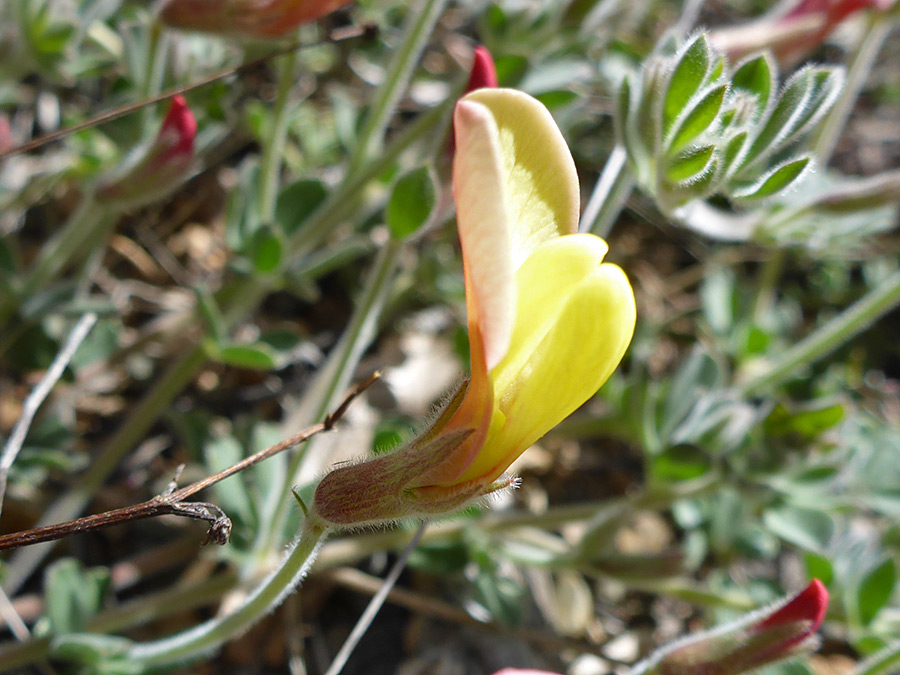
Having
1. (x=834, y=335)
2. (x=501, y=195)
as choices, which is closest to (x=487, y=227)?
(x=501, y=195)

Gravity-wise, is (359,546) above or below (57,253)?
below

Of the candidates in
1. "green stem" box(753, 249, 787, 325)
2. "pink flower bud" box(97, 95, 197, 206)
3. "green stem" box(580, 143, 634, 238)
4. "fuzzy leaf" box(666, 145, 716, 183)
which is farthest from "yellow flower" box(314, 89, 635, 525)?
"green stem" box(753, 249, 787, 325)

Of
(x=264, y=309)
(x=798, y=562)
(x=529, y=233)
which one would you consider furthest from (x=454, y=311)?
(x=529, y=233)

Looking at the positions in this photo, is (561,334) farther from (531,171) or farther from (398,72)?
(398,72)

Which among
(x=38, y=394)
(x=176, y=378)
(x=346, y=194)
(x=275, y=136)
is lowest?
(x=176, y=378)

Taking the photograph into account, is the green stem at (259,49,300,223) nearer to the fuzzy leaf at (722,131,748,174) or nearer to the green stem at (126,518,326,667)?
the green stem at (126,518,326,667)

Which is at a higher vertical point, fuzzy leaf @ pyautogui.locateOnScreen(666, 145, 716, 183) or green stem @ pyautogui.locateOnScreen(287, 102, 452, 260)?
fuzzy leaf @ pyautogui.locateOnScreen(666, 145, 716, 183)
